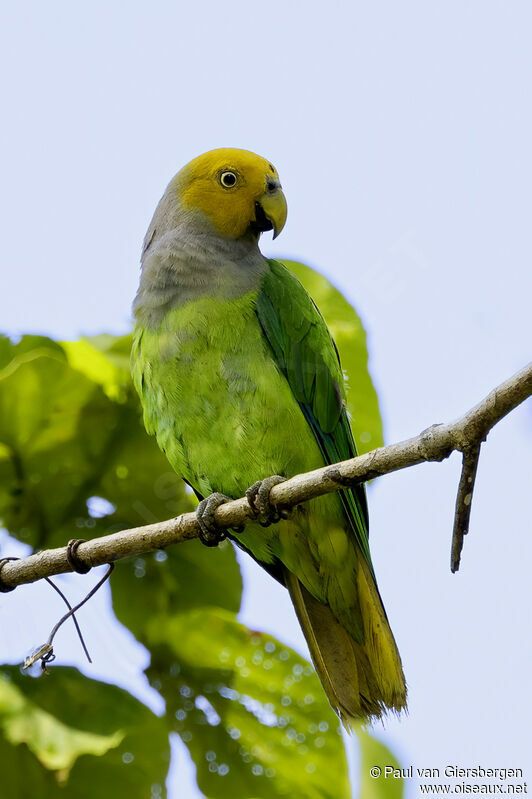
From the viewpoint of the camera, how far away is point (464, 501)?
1.81 metres

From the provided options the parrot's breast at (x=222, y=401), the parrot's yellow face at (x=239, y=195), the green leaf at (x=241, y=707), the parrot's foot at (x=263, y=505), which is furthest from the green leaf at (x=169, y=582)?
the parrot's yellow face at (x=239, y=195)

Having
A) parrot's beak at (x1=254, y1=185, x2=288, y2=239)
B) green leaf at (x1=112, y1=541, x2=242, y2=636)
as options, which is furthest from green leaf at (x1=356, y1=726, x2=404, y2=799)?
parrot's beak at (x1=254, y1=185, x2=288, y2=239)

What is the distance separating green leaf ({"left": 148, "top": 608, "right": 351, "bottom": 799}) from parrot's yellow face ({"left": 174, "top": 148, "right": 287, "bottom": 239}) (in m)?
1.57

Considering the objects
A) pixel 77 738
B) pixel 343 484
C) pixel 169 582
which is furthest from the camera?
pixel 169 582

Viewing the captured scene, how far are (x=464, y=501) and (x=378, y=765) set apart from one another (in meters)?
1.74

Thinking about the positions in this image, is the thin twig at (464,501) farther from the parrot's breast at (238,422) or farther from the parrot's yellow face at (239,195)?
the parrot's yellow face at (239,195)

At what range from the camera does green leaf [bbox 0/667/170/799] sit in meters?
2.99

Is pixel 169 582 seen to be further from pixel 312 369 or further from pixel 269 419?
pixel 312 369

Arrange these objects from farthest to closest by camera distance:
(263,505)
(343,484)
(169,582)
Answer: (169,582)
(263,505)
(343,484)

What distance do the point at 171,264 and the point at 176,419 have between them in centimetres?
64

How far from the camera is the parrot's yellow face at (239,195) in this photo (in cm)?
359

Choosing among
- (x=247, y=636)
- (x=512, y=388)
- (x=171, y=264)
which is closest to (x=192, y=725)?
(x=247, y=636)

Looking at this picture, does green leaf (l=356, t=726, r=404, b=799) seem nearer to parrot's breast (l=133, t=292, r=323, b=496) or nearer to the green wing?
the green wing

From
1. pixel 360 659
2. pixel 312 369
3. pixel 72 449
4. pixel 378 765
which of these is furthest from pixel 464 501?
pixel 72 449
